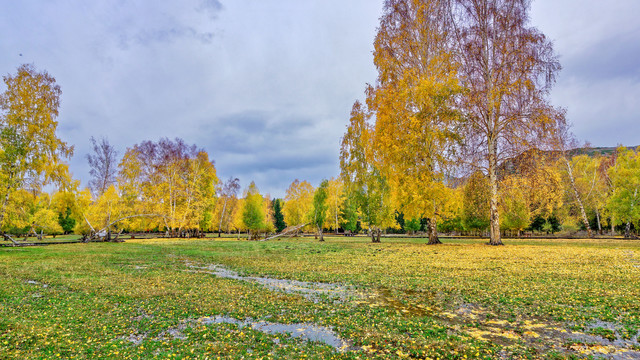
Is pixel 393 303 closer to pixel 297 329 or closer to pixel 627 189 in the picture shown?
pixel 297 329

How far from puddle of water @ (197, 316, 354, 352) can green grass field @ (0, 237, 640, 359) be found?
0.04m

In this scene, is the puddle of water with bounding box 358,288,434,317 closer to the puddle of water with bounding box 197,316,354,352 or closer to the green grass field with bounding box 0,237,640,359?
the green grass field with bounding box 0,237,640,359

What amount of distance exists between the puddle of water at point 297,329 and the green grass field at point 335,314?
4cm

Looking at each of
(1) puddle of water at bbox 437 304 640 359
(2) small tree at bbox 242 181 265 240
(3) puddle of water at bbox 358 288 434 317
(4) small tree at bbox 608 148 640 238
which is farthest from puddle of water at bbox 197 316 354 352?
(4) small tree at bbox 608 148 640 238

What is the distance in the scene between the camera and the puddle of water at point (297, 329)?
5.79m

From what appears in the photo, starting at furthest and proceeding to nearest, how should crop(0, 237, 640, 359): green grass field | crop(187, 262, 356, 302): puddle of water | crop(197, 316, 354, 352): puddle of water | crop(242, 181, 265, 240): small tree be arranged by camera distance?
crop(242, 181, 265, 240): small tree
crop(187, 262, 356, 302): puddle of water
crop(197, 316, 354, 352): puddle of water
crop(0, 237, 640, 359): green grass field

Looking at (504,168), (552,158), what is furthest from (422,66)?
(552,158)

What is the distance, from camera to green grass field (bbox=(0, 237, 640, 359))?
542 cm

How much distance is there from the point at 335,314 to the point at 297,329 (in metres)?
1.28

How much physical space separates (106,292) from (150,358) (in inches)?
272

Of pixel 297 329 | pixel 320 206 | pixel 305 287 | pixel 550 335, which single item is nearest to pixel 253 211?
pixel 320 206

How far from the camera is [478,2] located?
989 inches

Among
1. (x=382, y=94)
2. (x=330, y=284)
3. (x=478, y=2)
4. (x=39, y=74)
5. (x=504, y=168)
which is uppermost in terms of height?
(x=478, y=2)

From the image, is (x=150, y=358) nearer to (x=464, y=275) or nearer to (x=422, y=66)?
(x=464, y=275)
